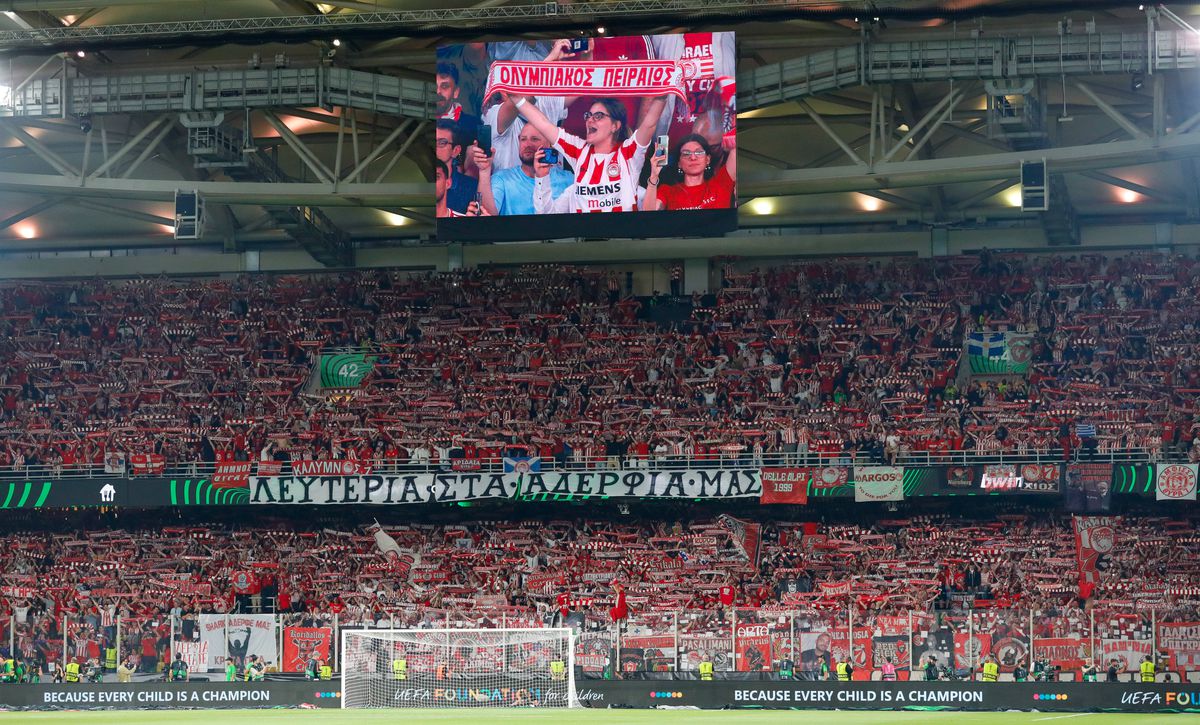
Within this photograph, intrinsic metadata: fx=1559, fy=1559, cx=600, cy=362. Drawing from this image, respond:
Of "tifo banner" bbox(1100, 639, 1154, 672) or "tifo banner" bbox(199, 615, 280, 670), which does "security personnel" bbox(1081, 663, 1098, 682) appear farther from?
"tifo banner" bbox(199, 615, 280, 670)

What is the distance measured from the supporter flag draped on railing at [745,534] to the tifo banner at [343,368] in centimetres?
979

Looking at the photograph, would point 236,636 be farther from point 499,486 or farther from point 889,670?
point 889,670

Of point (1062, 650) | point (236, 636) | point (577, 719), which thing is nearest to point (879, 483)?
point (1062, 650)

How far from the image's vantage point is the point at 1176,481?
31.0 meters

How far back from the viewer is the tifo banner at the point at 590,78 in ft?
101

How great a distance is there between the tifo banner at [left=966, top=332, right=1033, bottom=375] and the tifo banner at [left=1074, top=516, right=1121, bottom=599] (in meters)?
4.89

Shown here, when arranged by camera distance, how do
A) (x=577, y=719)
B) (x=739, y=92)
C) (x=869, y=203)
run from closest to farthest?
(x=577, y=719) → (x=739, y=92) → (x=869, y=203)

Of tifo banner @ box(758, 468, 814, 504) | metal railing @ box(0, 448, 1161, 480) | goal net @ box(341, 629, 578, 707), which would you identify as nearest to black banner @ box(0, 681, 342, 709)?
goal net @ box(341, 629, 578, 707)

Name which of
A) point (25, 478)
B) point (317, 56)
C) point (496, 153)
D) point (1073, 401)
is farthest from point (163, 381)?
point (1073, 401)

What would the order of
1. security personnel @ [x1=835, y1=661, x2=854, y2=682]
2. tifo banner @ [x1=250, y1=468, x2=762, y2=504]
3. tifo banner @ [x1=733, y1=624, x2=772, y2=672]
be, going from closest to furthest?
security personnel @ [x1=835, y1=661, x2=854, y2=682], tifo banner @ [x1=733, y1=624, x2=772, y2=672], tifo banner @ [x1=250, y1=468, x2=762, y2=504]

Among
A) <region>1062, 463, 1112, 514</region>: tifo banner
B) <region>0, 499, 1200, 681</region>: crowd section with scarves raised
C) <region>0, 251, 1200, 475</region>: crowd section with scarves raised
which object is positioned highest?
<region>0, 251, 1200, 475</region>: crowd section with scarves raised

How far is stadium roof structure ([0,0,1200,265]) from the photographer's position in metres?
29.1

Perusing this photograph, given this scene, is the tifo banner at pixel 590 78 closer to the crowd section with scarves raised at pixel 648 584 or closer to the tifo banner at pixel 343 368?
the tifo banner at pixel 343 368

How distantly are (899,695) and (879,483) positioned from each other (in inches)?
228
